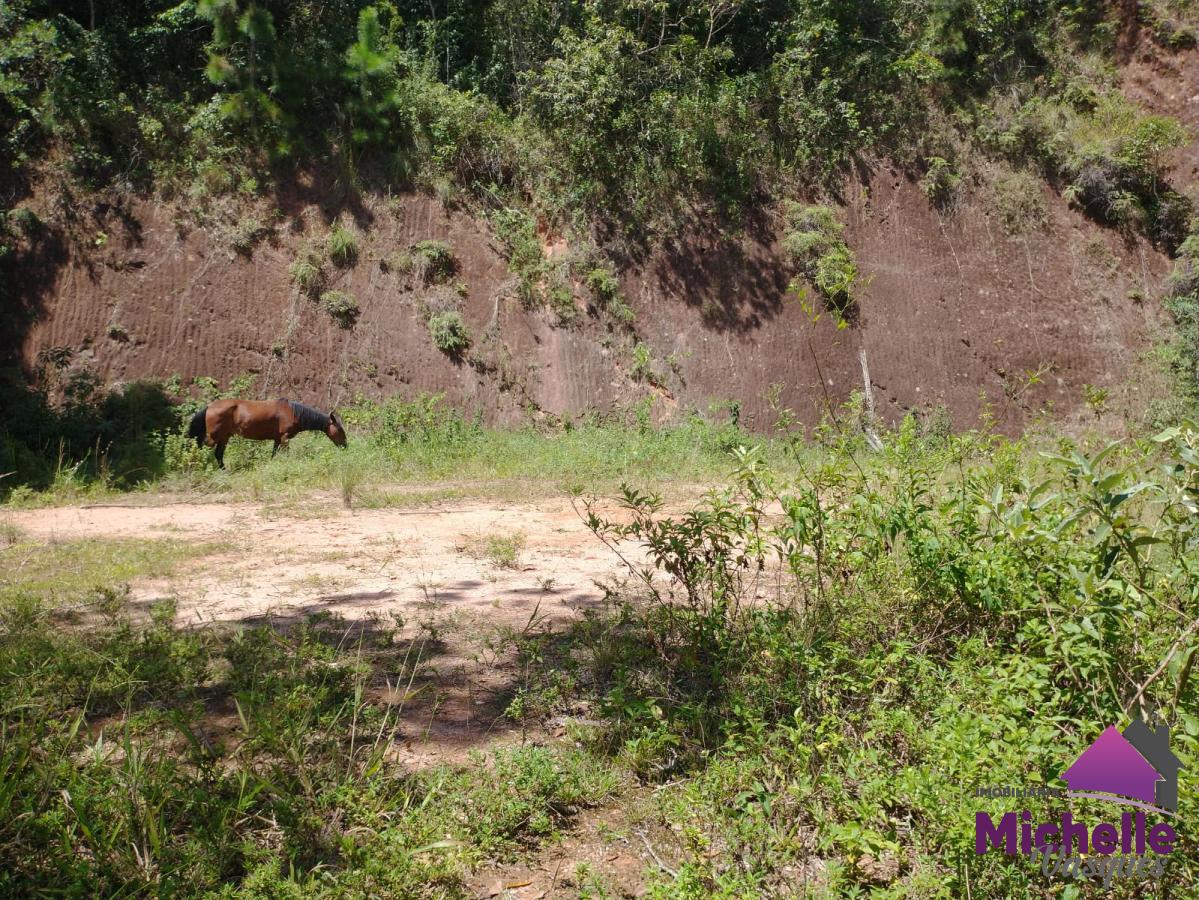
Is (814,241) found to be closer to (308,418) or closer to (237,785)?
(308,418)

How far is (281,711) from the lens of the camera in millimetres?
3301

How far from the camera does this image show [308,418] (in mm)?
12117

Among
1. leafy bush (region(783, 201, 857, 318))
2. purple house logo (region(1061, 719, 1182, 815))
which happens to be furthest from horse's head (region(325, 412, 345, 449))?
purple house logo (region(1061, 719, 1182, 815))

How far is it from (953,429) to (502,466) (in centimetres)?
943

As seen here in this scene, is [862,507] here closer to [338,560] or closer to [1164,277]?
[338,560]

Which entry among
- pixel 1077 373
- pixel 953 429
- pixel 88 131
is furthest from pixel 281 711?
pixel 1077 373

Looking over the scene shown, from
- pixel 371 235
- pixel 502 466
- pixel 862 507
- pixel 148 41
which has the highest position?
pixel 148 41

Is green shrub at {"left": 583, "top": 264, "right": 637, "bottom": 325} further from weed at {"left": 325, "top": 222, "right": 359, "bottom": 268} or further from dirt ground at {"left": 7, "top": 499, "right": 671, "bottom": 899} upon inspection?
dirt ground at {"left": 7, "top": 499, "right": 671, "bottom": 899}

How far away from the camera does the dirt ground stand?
296 cm

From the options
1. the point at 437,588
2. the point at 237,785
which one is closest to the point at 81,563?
the point at 437,588

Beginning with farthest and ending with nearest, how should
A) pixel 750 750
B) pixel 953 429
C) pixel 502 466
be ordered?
pixel 953 429, pixel 502 466, pixel 750 750

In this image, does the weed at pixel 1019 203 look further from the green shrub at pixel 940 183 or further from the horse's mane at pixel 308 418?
the horse's mane at pixel 308 418

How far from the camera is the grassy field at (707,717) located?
2.62 m

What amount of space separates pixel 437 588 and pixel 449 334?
31.0 feet
